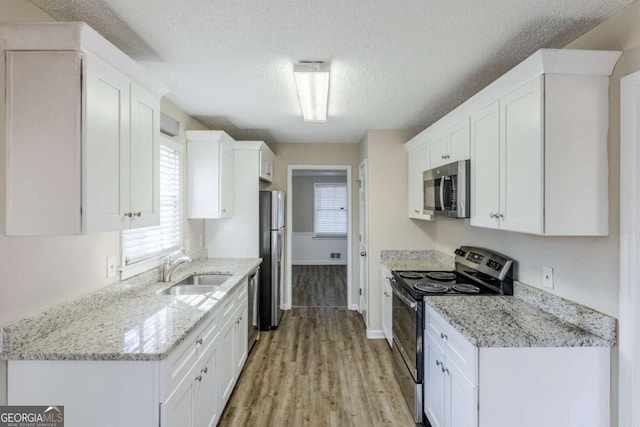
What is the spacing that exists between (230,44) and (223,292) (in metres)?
1.64

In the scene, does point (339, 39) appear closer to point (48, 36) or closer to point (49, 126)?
point (48, 36)

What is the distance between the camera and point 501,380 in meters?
1.52

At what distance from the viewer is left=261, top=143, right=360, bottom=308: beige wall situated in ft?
15.0

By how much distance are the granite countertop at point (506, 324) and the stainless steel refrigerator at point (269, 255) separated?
2.18 m

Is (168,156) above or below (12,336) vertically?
above

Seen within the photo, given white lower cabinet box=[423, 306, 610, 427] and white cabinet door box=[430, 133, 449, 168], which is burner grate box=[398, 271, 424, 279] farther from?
white lower cabinet box=[423, 306, 610, 427]

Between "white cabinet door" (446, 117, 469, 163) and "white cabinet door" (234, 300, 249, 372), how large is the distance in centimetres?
222

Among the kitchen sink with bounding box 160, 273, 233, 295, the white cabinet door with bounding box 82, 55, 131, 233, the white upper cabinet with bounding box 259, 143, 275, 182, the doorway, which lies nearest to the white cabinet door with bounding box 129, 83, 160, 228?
the white cabinet door with bounding box 82, 55, 131, 233

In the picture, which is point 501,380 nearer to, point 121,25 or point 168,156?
point 121,25

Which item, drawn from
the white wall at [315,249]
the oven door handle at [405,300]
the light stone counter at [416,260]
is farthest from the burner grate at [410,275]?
the white wall at [315,249]

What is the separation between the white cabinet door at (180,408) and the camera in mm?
1390

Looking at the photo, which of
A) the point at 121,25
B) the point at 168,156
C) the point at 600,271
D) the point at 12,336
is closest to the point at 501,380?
the point at 600,271

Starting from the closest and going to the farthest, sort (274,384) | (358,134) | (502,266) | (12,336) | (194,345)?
1. (12,336)
2. (194,345)
3. (502,266)
4. (274,384)
5. (358,134)

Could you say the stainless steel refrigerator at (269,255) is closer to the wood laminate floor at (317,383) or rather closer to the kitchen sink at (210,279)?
the wood laminate floor at (317,383)
